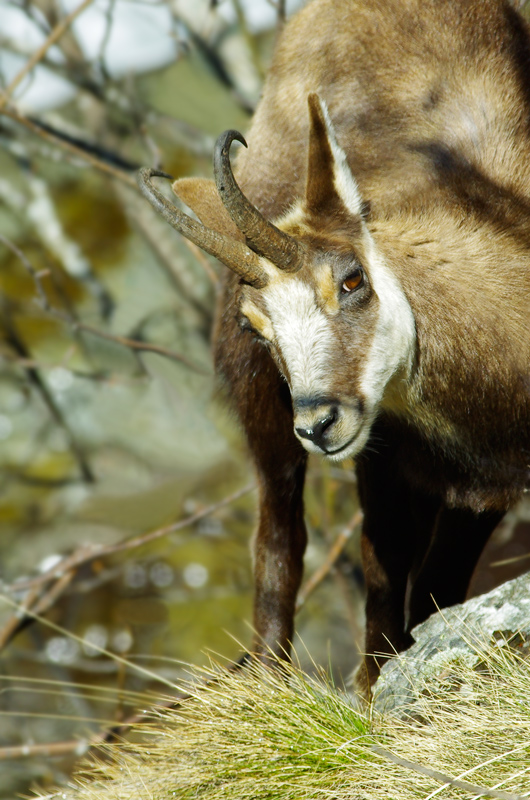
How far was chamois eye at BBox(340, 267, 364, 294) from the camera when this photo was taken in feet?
10.2

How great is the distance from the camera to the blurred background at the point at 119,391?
8.88m

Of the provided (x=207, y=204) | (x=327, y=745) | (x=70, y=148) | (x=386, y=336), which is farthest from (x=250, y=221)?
(x=70, y=148)

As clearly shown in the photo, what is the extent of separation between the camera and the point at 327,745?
278cm

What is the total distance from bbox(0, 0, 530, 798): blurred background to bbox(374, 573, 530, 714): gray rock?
4.75 metres

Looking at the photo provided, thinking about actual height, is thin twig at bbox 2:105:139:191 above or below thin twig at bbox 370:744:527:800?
above

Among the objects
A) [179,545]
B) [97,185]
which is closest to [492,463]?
[179,545]

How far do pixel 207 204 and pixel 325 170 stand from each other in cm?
51

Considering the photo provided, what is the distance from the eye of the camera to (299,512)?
413 centimetres

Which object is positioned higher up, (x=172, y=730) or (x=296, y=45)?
(x=296, y=45)

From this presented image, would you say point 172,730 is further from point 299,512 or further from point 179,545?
point 179,545

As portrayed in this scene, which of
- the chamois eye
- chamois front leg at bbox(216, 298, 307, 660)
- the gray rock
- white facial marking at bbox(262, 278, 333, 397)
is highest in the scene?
the chamois eye

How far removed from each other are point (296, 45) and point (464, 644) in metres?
2.91

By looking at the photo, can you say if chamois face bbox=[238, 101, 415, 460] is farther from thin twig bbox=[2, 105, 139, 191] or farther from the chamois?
thin twig bbox=[2, 105, 139, 191]

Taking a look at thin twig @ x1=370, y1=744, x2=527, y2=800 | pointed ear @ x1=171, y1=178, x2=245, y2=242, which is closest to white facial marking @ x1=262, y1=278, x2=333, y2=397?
pointed ear @ x1=171, y1=178, x2=245, y2=242
